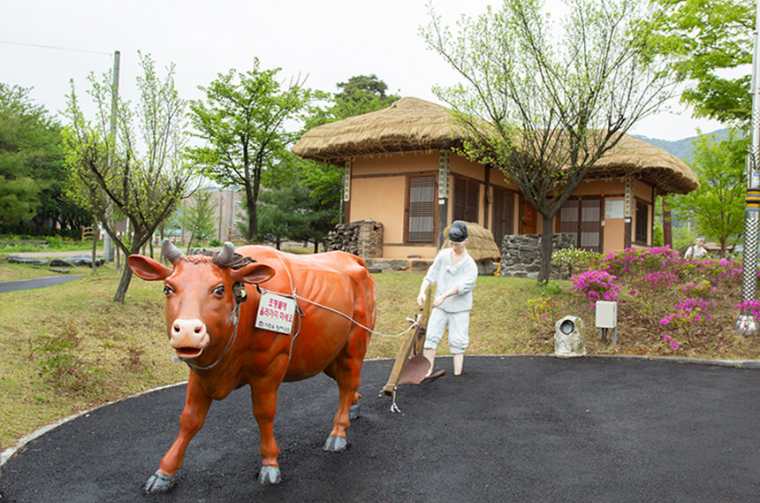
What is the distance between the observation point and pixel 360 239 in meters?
14.5

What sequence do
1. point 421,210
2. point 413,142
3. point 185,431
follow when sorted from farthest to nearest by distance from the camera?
point 421,210 → point 413,142 → point 185,431

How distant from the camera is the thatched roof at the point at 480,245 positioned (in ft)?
41.3

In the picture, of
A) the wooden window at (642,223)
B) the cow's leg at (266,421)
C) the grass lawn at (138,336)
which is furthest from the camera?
the wooden window at (642,223)

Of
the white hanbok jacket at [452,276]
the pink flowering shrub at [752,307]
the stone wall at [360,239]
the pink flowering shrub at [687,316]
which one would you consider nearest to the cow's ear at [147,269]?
the white hanbok jacket at [452,276]

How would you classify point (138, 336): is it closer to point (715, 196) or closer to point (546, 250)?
point (546, 250)

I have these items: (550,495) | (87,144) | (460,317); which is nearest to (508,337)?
(460,317)

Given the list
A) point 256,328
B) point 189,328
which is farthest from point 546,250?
point 189,328

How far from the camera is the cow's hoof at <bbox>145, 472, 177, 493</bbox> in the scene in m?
3.05

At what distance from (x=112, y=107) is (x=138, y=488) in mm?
7226

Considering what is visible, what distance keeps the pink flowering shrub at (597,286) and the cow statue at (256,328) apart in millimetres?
5538

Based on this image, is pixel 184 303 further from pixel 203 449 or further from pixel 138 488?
pixel 203 449

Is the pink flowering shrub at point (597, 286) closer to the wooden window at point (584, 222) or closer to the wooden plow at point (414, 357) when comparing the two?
the wooden plow at point (414, 357)

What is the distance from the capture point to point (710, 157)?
915 inches

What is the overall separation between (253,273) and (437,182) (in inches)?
454
